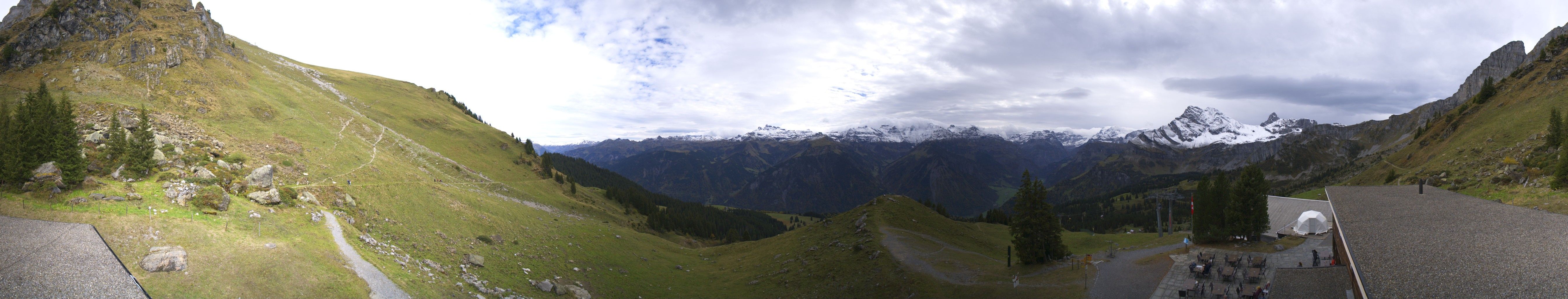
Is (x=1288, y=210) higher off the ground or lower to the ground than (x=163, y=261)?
higher

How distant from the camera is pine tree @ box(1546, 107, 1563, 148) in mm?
43719

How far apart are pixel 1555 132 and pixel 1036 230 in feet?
145

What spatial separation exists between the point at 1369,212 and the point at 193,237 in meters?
69.5

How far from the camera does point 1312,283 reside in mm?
Answer: 32062

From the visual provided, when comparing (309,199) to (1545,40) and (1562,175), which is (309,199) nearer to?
(1562,175)

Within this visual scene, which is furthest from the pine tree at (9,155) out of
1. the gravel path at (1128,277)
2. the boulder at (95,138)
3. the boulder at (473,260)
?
the gravel path at (1128,277)

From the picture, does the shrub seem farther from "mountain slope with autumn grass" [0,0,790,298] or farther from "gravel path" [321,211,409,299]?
"gravel path" [321,211,409,299]

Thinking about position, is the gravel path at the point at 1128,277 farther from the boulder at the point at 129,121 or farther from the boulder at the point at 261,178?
the boulder at the point at 129,121

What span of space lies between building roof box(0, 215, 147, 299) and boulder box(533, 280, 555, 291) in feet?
69.6

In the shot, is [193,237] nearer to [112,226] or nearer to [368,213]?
[112,226]

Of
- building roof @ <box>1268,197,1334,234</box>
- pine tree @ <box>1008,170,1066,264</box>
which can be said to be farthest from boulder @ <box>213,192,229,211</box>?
building roof @ <box>1268,197,1334,234</box>

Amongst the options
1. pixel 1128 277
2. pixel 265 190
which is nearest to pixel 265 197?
pixel 265 190

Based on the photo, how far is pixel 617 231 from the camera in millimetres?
82625

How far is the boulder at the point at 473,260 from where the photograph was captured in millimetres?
40372
